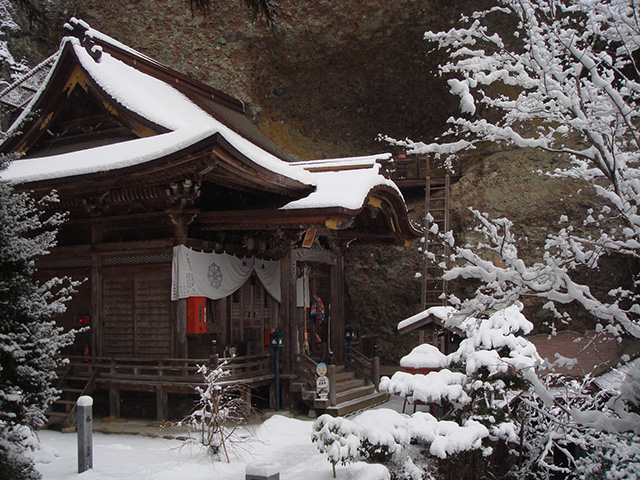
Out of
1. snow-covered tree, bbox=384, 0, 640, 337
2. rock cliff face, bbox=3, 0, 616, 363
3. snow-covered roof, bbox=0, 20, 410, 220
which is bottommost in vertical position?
snow-covered tree, bbox=384, 0, 640, 337

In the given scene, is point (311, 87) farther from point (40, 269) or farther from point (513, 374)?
point (513, 374)

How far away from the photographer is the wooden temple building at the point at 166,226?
9.82m

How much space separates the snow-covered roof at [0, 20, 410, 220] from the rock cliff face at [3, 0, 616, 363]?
12117 mm

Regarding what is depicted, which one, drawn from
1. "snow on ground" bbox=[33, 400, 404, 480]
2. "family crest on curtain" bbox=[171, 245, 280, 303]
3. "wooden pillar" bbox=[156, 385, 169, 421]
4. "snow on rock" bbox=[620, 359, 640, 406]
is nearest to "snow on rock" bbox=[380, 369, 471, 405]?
"snow on ground" bbox=[33, 400, 404, 480]

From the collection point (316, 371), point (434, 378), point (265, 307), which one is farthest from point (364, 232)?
point (434, 378)

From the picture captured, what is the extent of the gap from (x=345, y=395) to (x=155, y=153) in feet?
20.4

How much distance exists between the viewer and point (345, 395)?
→ 1151cm

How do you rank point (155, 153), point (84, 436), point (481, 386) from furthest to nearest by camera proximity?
point (155, 153) < point (481, 386) < point (84, 436)

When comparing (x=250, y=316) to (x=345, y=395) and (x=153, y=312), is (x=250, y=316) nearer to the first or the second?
(x=153, y=312)

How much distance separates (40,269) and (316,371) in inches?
259

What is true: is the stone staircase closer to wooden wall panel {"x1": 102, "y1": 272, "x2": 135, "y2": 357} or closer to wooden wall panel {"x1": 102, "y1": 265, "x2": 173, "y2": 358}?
wooden wall panel {"x1": 102, "y1": 265, "x2": 173, "y2": 358}

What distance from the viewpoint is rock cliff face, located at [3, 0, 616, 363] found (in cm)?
2469

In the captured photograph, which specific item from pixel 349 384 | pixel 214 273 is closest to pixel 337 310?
pixel 349 384

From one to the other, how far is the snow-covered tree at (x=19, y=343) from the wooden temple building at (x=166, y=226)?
3.30m
